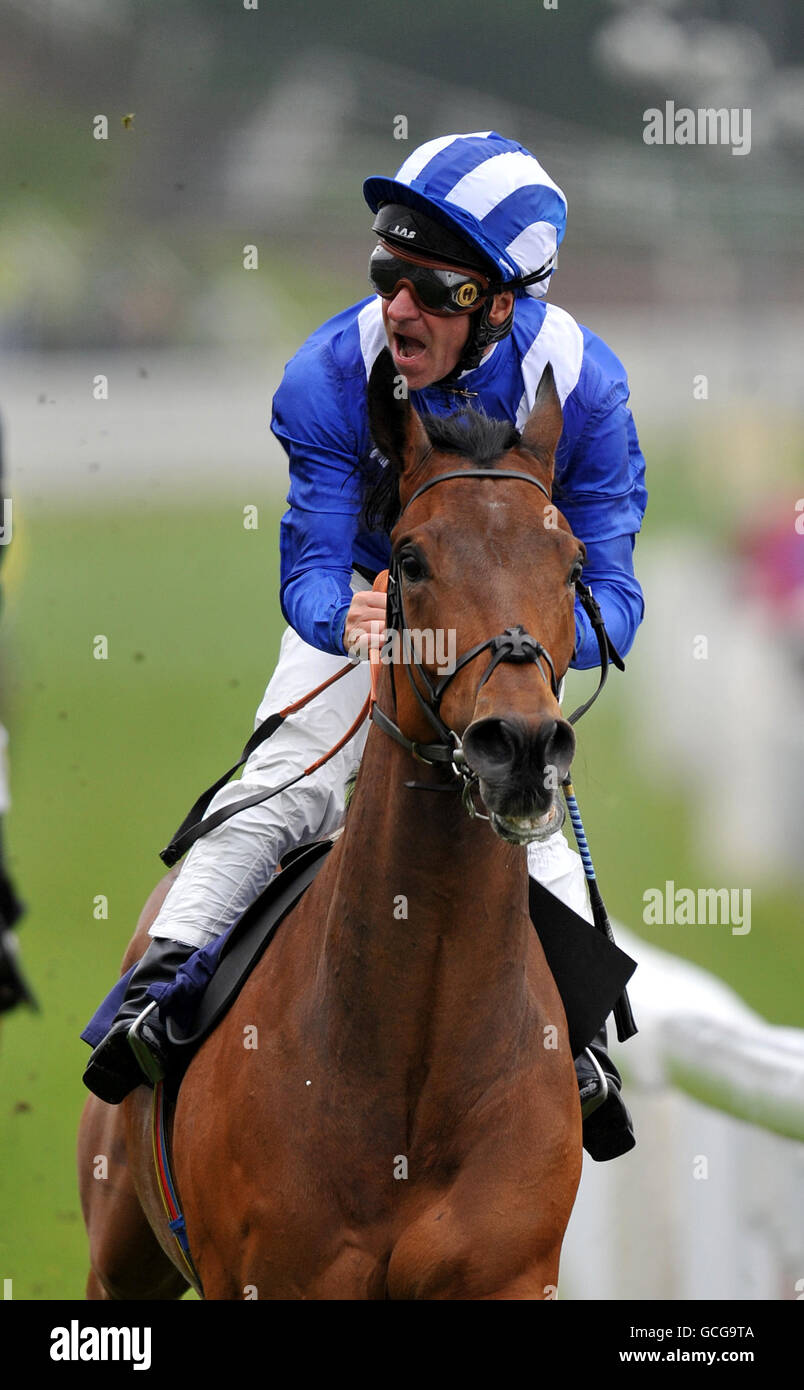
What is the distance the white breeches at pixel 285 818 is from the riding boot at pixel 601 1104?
0.27m

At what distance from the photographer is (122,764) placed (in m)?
7.84

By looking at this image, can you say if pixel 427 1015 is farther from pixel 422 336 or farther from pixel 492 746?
pixel 422 336

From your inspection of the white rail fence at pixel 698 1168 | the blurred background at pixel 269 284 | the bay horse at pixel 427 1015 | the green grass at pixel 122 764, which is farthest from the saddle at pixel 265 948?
the blurred background at pixel 269 284

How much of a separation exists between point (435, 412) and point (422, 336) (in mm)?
146

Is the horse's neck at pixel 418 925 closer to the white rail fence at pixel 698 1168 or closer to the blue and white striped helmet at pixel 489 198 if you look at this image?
the blue and white striped helmet at pixel 489 198

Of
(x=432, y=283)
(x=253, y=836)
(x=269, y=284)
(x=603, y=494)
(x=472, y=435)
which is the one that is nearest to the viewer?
(x=472, y=435)

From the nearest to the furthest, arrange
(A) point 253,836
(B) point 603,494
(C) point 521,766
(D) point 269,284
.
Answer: (C) point 521,766, (B) point 603,494, (A) point 253,836, (D) point 269,284

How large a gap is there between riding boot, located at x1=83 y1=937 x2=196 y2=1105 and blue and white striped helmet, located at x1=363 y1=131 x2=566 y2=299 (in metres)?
1.33

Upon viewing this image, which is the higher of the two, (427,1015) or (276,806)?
(276,806)

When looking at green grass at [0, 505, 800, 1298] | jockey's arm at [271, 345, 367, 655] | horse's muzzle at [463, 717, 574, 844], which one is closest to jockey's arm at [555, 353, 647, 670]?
jockey's arm at [271, 345, 367, 655]

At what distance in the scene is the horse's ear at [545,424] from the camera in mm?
2299

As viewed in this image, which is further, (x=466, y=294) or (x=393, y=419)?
(x=466, y=294)

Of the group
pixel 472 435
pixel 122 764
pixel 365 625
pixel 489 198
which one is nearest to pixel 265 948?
pixel 365 625
